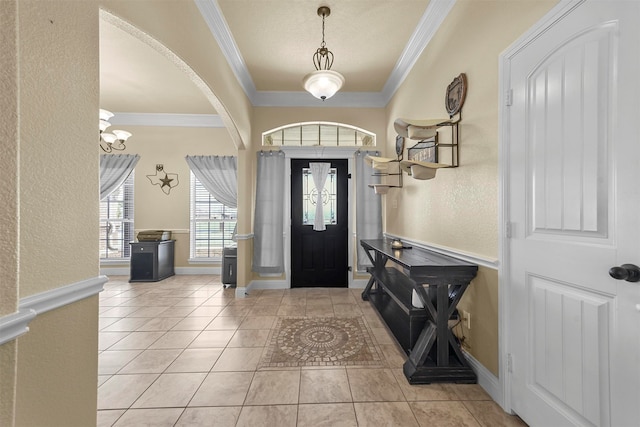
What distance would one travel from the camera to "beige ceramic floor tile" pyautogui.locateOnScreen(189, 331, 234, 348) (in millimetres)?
2678

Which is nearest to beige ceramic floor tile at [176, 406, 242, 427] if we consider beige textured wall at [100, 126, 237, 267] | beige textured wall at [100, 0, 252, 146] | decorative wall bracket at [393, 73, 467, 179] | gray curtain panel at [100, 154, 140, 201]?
decorative wall bracket at [393, 73, 467, 179]

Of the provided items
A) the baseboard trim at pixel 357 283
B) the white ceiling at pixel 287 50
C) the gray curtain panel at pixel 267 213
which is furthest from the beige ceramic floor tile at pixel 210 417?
the baseboard trim at pixel 357 283

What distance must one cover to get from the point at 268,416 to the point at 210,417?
0.35 metres

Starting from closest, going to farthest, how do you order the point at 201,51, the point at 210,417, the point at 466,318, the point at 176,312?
the point at 210,417
the point at 466,318
the point at 201,51
the point at 176,312

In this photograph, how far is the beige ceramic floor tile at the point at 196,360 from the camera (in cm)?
228

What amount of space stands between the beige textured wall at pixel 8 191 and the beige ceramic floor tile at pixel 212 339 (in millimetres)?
2042

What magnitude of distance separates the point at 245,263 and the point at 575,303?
3.76 m

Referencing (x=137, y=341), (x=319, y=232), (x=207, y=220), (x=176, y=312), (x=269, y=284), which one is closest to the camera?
(x=137, y=341)

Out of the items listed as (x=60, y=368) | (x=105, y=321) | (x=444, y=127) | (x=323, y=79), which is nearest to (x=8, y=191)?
(x=60, y=368)

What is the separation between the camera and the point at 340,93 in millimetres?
4543

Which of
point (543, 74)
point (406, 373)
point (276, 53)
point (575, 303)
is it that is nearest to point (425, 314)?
point (406, 373)

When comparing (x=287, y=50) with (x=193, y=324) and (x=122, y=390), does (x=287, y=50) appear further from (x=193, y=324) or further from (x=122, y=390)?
(x=122, y=390)

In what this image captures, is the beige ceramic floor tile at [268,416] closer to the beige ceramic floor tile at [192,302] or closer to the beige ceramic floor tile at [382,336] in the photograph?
the beige ceramic floor tile at [382,336]

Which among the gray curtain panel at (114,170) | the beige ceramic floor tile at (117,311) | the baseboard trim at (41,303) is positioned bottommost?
the beige ceramic floor tile at (117,311)
